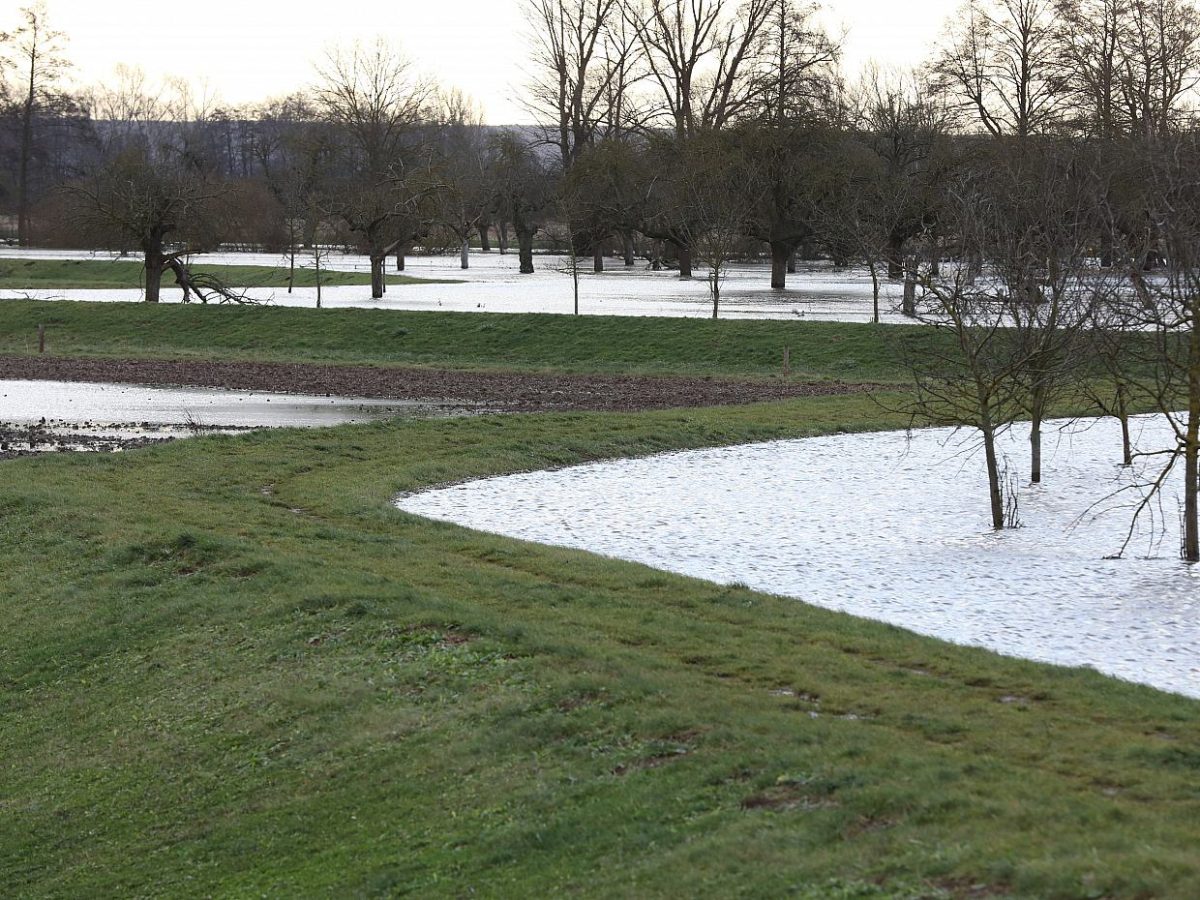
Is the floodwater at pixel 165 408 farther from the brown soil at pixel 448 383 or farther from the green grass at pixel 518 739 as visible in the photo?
the green grass at pixel 518 739

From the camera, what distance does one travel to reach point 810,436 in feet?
82.6

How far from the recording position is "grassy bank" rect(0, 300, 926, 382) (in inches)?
1544

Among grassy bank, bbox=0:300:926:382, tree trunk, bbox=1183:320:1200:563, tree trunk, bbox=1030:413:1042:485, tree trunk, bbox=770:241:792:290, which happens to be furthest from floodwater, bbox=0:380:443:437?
tree trunk, bbox=770:241:792:290

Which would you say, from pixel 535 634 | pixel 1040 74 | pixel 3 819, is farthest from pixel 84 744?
pixel 1040 74

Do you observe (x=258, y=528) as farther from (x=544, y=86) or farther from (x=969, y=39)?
(x=544, y=86)

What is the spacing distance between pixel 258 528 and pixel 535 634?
6.01 metres

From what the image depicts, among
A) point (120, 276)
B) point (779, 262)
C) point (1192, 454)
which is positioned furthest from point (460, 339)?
point (120, 276)

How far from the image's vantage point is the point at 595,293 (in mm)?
62500

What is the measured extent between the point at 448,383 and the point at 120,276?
4691cm

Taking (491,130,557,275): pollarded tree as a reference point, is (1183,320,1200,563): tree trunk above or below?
below

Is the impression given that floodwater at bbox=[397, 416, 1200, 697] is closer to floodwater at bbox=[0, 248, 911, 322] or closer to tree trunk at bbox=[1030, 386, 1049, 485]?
tree trunk at bbox=[1030, 386, 1049, 485]

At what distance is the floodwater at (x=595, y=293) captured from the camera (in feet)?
167

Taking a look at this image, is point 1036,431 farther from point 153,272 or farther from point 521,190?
point 521,190

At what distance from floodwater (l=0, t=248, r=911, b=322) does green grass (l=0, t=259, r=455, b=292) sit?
9.09ft
